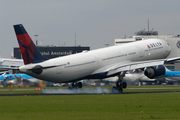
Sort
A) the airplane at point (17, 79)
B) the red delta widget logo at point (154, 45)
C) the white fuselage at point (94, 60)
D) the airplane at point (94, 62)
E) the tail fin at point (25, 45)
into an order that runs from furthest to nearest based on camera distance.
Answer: the airplane at point (17, 79)
the red delta widget logo at point (154, 45)
the white fuselage at point (94, 60)
the airplane at point (94, 62)
the tail fin at point (25, 45)

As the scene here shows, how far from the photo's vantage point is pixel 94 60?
Result: 54.4 meters

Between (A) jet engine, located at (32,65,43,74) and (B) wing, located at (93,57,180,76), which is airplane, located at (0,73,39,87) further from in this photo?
(A) jet engine, located at (32,65,43,74)

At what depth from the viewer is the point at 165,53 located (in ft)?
211

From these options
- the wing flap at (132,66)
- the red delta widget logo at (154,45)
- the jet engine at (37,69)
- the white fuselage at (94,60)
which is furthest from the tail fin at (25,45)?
the red delta widget logo at (154,45)

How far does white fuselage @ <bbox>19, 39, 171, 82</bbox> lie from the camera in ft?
161

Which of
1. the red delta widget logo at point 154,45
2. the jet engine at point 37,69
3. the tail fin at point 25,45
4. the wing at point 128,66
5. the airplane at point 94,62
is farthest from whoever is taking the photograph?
the red delta widget logo at point 154,45

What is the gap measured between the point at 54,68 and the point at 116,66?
11895 millimetres

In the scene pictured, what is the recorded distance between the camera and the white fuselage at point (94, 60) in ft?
161

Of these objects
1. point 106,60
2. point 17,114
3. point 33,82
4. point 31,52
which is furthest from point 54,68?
point 33,82

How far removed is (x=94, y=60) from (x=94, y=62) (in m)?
0.32

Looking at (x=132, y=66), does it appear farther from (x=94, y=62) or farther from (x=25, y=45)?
(x=25, y=45)

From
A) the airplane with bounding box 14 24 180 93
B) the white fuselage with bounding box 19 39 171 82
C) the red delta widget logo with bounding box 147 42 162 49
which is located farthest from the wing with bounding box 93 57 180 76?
the red delta widget logo with bounding box 147 42 162 49

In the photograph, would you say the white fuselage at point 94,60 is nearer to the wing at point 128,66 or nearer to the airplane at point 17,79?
the wing at point 128,66

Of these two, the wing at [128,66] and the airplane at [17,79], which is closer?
the wing at [128,66]
